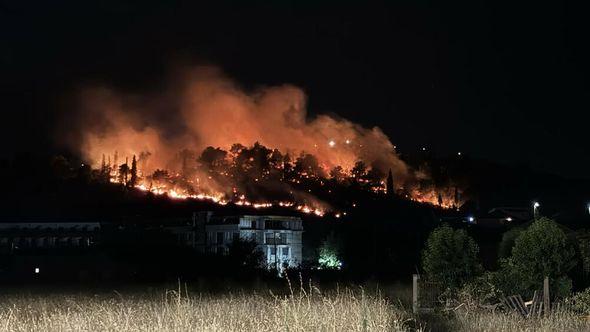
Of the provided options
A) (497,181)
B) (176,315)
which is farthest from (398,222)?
(176,315)

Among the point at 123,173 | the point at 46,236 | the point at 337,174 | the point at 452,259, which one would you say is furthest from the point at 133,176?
the point at 452,259

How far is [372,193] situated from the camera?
116812 millimetres

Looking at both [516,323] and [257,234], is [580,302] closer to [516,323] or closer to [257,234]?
[516,323]

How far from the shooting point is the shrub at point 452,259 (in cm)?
2481

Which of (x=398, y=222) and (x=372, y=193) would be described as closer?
(x=398, y=222)

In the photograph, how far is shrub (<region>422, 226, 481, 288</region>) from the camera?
81.4 ft

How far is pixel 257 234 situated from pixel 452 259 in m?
46.9

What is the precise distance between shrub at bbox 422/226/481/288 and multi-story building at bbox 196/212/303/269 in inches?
1697

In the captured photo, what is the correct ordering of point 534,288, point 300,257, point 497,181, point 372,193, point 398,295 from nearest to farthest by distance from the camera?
point 534,288 → point 398,295 → point 300,257 → point 372,193 → point 497,181

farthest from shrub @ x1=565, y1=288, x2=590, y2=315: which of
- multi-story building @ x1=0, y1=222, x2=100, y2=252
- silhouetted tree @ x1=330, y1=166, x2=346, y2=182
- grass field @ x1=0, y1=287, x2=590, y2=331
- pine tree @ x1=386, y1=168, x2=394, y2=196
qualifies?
silhouetted tree @ x1=330, y1=166, x2=346, y2=182

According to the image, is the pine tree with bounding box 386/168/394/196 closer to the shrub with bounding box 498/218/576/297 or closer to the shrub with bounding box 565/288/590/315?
the shrub with bounding box 498/218/576/297

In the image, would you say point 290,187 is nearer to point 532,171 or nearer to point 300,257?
point 300,257

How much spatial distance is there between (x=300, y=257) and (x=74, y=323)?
60794 millimetres

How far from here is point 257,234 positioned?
7100cm
